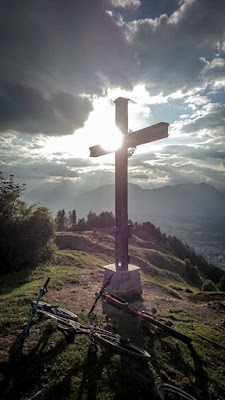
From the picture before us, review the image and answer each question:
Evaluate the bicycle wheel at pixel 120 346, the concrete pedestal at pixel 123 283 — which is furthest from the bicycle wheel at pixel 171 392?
the concrete pedestal at pixel 123 283

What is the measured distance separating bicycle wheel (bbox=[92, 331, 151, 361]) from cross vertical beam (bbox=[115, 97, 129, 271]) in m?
6.04

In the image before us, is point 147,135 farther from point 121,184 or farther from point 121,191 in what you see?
point 121,191

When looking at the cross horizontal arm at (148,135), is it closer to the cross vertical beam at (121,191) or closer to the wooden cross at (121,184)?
the wooden cross at (121,184)

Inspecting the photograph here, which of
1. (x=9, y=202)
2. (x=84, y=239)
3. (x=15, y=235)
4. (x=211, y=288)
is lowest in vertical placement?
(x=211, y=288)

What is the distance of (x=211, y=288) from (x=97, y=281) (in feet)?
98.0

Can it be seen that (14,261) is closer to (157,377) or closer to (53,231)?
(53,231)

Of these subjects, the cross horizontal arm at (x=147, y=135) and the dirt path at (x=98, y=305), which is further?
the dirt path at (x=98, y=305)

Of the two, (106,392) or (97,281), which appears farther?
(97,281)

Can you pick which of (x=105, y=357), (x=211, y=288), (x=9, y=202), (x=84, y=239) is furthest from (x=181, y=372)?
(x=84, y=239)

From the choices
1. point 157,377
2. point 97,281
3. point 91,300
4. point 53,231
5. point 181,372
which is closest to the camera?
point 157,377

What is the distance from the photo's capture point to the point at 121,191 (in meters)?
13.6

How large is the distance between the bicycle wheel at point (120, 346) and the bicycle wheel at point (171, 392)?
977mm

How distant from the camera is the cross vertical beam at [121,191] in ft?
44.3

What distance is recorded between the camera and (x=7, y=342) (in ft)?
25.8
